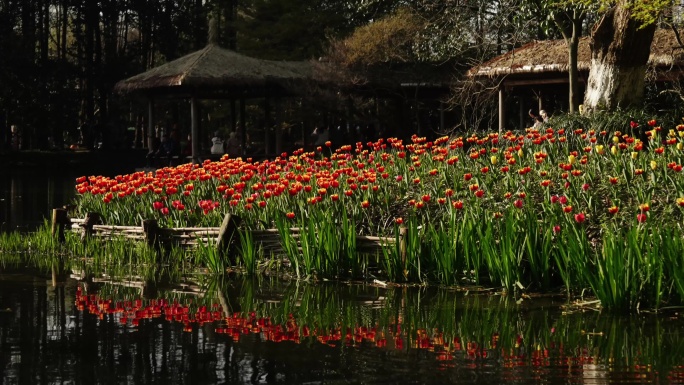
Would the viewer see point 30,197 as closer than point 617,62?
No

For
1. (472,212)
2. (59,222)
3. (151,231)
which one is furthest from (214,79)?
(472,212)

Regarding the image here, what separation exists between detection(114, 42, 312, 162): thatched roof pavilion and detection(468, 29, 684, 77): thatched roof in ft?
23.9

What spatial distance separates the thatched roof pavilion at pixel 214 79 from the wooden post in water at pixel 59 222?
1932 centimetres

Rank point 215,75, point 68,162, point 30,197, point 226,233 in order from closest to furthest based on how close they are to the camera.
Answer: point 226,233 → point 30,197 → point 215,75 → point 68,162

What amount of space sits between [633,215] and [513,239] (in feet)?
4.95

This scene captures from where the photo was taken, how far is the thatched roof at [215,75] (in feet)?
110

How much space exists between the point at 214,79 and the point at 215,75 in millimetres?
178

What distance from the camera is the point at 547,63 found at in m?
28.6

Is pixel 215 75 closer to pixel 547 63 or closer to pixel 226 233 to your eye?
pixel 547 63

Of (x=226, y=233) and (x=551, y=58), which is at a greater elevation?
(x=551, y=58)

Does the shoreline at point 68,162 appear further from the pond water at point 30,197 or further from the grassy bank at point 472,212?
the grassy bank at point 472,212

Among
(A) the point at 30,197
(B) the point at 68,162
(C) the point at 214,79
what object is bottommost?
(A) the point at 30,197

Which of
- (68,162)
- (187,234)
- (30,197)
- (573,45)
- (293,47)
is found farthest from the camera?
(293,47)

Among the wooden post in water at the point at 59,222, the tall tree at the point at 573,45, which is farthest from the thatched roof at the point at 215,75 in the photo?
the wooden post in water at the point at 59,222
